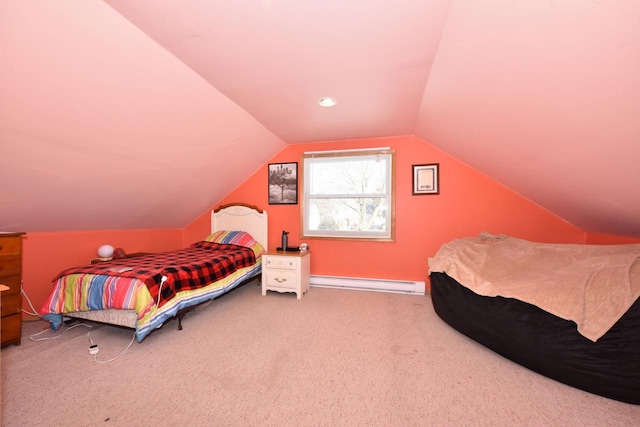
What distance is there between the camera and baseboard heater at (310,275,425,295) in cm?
362

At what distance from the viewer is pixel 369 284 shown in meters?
3.77

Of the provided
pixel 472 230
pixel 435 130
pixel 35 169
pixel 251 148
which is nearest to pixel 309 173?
pixel 251 148

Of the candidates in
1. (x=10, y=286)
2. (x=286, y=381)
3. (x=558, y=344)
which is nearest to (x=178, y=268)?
(x=10, y=286)

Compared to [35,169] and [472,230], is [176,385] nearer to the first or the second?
[35,169]

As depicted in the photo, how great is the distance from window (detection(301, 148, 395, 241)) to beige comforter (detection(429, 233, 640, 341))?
1.19m

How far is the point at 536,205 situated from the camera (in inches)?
131

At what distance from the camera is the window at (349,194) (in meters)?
3.83

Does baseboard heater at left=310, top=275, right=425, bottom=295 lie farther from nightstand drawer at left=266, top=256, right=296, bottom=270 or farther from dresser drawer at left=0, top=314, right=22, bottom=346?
dresser drawer at left=0, top=314, right=22, bottom=346

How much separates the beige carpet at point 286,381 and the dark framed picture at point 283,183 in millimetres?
2096

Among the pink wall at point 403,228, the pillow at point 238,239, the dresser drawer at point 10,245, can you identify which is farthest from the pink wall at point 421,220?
the dresser drawer at point 10,245

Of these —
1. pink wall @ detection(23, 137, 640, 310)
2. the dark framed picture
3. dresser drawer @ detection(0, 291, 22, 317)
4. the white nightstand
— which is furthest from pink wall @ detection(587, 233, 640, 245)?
dresser drawer @ detection(0, 291, 22, 317)

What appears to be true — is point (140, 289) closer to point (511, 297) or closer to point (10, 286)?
point (10, 286)

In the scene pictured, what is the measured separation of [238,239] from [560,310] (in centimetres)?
369

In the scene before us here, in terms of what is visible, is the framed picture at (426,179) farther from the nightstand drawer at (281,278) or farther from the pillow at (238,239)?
the pillow at (238,239)
